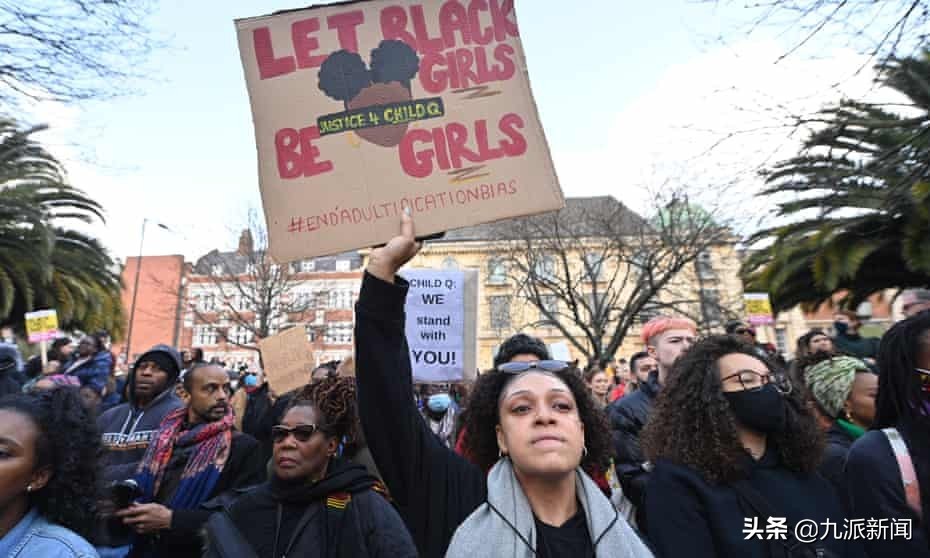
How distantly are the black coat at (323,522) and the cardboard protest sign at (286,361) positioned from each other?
3540mm

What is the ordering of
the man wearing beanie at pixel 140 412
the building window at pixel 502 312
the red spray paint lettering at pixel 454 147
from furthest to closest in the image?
the building window at pixel 502 312 → the man wearing beanie at pixel 140 412 → the red spray paint lettering at pixel 454 147

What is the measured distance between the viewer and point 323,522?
2.54 m

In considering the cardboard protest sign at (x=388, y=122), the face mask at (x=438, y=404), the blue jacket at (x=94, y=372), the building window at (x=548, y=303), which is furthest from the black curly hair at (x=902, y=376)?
the building window at (x=548, y=303)

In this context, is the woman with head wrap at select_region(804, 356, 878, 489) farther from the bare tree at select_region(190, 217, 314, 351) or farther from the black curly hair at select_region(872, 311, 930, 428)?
the bare tree at select_region(190, 217, 314, 351)

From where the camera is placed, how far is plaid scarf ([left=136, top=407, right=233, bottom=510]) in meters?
3.31

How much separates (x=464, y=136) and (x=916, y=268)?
10.5 metres

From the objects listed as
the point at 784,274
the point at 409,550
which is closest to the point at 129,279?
the point at 784,274

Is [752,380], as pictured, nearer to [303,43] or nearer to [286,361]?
[303,43]

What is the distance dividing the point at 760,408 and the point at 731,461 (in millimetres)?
303

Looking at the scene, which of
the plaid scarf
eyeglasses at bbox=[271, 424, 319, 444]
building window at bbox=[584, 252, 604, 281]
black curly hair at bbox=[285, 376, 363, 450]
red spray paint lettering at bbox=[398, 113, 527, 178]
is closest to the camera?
red spray paint lettering at bbox=[398, 113, 527, 178]

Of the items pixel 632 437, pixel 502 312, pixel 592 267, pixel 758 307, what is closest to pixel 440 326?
pixel 632 437

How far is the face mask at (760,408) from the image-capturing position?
97.0 inches

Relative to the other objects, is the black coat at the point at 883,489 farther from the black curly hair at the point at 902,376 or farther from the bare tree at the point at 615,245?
the bare tree at the point at 615,245

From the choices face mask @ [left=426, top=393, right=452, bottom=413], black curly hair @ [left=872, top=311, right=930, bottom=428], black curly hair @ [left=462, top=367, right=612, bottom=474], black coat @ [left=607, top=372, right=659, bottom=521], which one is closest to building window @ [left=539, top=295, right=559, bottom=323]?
face mask @ [left=426, top=393, right=452, bottom=413]
